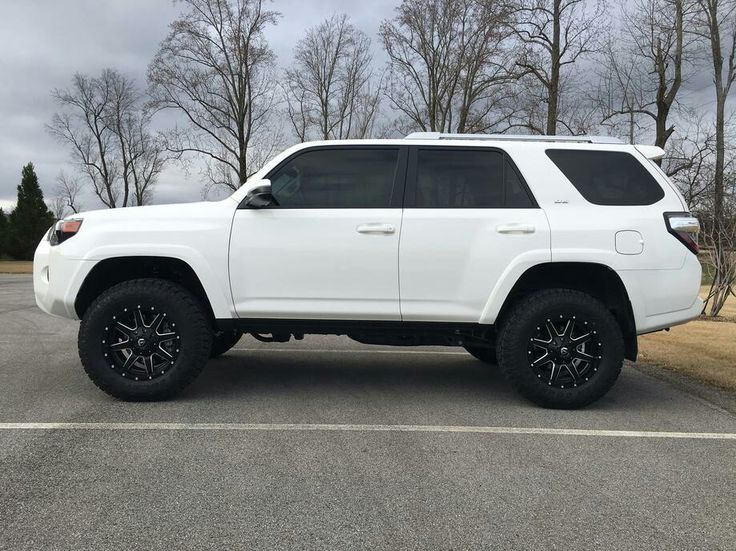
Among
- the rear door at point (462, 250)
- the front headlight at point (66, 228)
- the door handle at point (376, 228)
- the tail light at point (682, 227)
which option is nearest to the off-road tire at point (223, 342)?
the front headlight at point (66, 228)

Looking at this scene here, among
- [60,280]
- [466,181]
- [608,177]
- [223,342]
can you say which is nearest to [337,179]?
[466,181]

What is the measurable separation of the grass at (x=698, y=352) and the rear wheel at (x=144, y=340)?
4.74 metres

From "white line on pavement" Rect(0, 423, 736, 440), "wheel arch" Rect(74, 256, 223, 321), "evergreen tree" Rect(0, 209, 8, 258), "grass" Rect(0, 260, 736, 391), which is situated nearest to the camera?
"white line on pavement" Rect(0, 423, 736, 440)

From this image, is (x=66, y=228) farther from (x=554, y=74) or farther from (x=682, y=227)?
(x=554, y=74)

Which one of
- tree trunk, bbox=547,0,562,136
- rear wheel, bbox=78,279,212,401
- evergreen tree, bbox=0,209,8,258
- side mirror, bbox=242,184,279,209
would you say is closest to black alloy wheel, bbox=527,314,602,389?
side mirror, bbox=242,184,279,209

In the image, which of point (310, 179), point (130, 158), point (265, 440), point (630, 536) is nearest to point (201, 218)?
point (310, 179)

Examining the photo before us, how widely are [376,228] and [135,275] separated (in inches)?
82.9

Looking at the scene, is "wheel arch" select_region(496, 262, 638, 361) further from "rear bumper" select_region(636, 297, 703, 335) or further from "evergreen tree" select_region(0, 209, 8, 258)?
"evergreen tree" select_region(0, 209, 8, 258)

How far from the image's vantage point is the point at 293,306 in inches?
179

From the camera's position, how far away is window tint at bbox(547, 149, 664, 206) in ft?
15.0

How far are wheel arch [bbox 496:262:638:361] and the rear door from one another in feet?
0.72

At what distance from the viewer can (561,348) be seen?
Result: 4.49 meters

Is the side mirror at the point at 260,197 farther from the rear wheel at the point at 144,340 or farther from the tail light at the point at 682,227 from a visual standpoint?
the tail light at the point at 682,227

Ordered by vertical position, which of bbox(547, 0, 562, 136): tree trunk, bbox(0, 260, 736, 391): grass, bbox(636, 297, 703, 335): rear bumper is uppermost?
bbox(547, 0, 562, 136): tree trunk
